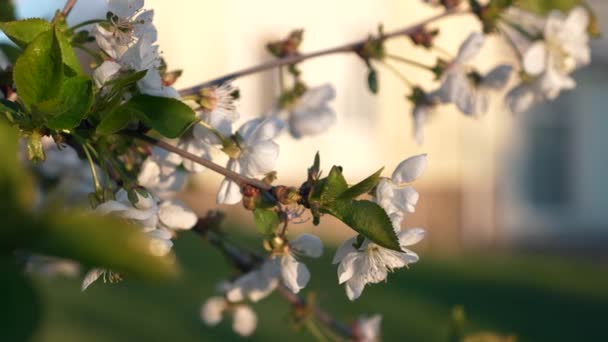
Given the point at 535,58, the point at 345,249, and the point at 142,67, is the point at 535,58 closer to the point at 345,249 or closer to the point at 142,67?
the point at 345,249

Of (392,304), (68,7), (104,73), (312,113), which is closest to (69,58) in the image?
(104,73)

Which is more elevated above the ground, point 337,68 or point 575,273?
point 337,68

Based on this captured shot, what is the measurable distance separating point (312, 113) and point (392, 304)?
3535mm

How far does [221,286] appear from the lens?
4.00 feet

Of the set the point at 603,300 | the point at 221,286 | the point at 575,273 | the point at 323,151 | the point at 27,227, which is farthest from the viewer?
the point at 323,151

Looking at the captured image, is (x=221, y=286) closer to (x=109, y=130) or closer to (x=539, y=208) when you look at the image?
(x=109, y=130)

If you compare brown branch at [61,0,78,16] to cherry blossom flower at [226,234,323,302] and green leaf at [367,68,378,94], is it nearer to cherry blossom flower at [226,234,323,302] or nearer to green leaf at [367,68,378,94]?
cherry blossom flower at [226,234,323,302]

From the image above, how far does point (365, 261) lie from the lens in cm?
85

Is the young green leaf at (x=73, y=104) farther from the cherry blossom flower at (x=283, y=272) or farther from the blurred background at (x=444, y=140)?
the blurred background at (x=444, y=140)

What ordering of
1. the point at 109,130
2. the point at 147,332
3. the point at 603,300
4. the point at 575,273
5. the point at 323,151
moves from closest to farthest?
the point at 109,130
the point at 147,332
the point at 603,300
the point at 575,273
the point at 323,151

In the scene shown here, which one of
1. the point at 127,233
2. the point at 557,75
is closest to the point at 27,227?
the point at 127,233

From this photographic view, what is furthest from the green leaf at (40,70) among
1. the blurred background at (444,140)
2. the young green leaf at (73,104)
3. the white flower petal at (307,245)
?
the blurred background at (444,140)

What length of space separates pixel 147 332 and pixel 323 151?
14.1ft

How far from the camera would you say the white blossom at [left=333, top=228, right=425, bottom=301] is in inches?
32.9
